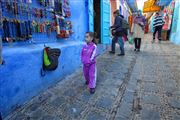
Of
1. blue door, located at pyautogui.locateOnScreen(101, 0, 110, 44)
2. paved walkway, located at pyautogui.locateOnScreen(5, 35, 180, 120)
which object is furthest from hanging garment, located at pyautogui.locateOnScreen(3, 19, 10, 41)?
blue door, located at pyautogui.locateOnScreen(101, 0, 110, 44)

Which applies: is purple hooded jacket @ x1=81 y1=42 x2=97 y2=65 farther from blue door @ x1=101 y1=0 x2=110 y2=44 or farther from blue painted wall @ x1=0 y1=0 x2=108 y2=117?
blue door @ x1=101 y1=0 x2=110 y2=44

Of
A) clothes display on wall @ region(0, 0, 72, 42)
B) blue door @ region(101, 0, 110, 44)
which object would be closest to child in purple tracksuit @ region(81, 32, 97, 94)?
clothes display on wall @ region(0, 0, 72, 42)

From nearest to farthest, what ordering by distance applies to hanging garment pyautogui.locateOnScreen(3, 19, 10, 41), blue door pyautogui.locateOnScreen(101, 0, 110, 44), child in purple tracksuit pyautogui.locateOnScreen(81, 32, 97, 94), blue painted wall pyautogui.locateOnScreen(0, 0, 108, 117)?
1. blue painted wall pyautogui.locateOnScreen(0, 0, 108, 117)
2. hanging garment pyautogui.locateOnScreen(3, 19, 10, 41)
3. child in purple tracksuit pyautogui.locateOnScreen(81, 32, 97, 94)
4. blue door pyautogui.locateOnScreen(101, 0, 110, 44)

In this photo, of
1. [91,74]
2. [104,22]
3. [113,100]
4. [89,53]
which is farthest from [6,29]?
[104,22]

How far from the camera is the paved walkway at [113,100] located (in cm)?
218

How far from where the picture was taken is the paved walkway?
7.14 ft

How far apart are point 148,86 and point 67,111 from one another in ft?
5.42

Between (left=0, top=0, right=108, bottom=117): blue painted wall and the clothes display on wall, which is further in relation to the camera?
the clothes display on wall

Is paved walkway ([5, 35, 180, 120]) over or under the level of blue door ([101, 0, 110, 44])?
under

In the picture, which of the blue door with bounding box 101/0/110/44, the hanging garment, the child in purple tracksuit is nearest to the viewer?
the hanging garment

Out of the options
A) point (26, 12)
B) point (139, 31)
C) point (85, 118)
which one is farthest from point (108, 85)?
point (139, 31)

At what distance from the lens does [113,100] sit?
2.59 metres

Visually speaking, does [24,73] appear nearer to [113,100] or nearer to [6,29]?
[6,29]

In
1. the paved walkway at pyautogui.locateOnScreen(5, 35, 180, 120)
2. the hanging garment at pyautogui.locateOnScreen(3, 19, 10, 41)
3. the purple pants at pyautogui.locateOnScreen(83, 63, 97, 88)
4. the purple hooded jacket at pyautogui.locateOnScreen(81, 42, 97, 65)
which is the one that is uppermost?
the hanging garment at pyautogui.locateOnScreen(3, 19, 10, 41)
